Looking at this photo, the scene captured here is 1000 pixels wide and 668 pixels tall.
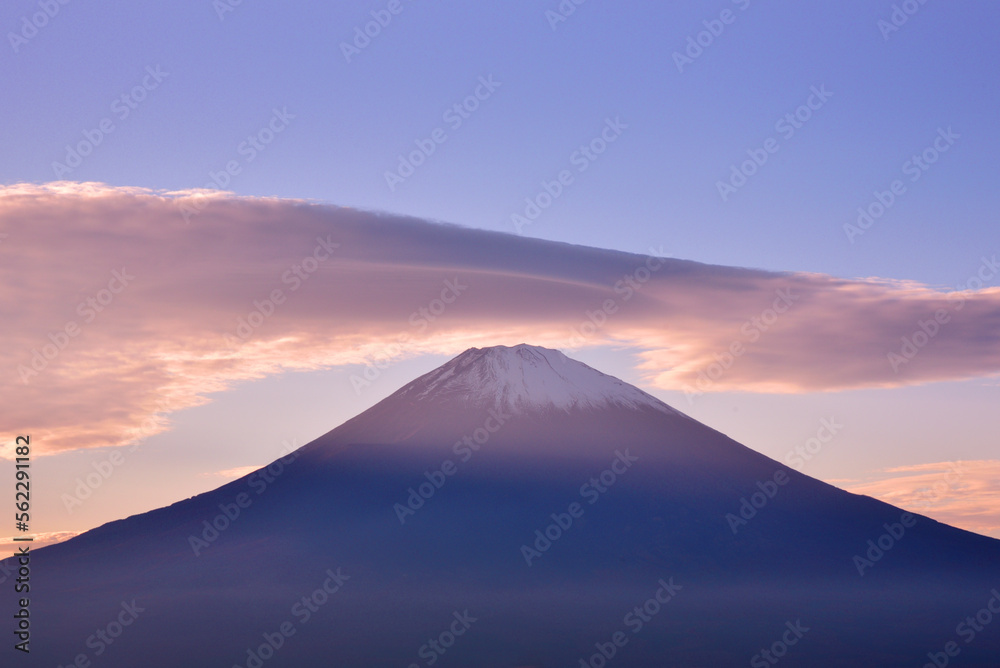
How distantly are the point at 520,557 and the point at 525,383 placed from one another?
4013 centimetres

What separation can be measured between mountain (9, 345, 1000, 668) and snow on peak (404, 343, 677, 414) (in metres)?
0.45

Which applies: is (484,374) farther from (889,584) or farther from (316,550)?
(889,584)

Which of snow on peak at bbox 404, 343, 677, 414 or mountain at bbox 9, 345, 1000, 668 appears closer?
mountain at bbox 9, 345, 1000, 668

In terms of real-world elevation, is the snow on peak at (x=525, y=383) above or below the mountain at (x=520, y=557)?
above

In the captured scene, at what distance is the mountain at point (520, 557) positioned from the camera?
13175 cm

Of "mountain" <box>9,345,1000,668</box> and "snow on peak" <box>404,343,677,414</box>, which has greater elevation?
"snow on peak" <box>404,343,677,414</box>

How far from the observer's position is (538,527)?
167 m

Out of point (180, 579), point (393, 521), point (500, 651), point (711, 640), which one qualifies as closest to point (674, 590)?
point (711, 640)

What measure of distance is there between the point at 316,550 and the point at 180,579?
19.7 metres

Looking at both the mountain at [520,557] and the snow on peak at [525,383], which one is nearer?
the mountain at [520,557]

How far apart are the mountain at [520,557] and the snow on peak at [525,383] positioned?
45 centimetres

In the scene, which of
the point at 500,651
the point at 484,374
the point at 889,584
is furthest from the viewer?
the point at 484,374

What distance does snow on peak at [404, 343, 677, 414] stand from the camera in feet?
613

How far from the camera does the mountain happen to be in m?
132
